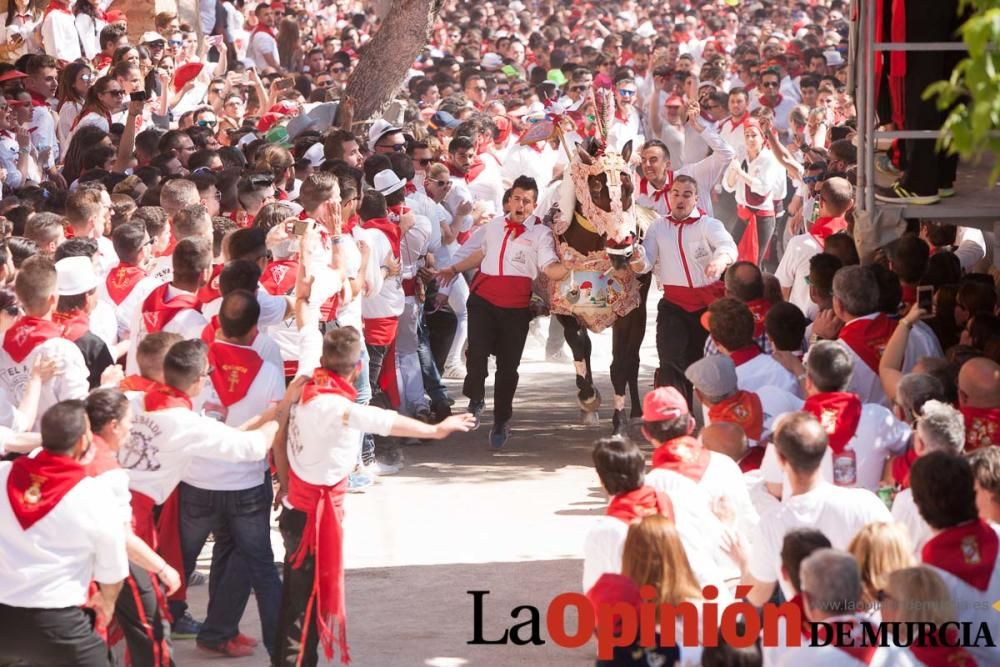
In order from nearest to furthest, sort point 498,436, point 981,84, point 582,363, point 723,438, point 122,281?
1. point 981,84
2. point 723,438
3. point 122,281
4. point 498,436
5. point 582,363

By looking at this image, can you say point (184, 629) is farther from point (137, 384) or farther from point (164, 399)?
point (164, 399)

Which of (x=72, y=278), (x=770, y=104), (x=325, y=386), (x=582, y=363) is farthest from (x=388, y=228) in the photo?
(x=770, y=104)

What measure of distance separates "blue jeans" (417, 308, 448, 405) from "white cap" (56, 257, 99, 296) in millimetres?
3909

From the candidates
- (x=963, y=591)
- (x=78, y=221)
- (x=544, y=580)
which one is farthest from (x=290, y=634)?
(x=78, y=221)

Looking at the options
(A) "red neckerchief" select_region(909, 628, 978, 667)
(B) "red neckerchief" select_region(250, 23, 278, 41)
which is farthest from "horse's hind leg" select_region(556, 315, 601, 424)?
(B) "red neckerchief" select_region(250, 23, 278, 41)

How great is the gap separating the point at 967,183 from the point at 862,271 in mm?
634

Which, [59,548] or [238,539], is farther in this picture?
[238,539]

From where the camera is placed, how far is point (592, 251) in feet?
34.9

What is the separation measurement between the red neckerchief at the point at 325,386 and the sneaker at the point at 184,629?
1.51 meters

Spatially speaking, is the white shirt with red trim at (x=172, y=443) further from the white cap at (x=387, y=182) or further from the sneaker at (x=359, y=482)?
the white cap at (x=387, y=182)

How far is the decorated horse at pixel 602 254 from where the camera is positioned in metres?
10.4

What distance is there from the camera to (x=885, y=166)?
7859 millimetres

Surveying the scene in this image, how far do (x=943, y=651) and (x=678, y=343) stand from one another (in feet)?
18.9

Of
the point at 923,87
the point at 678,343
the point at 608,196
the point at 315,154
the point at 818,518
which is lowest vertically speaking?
the point at 678,343
